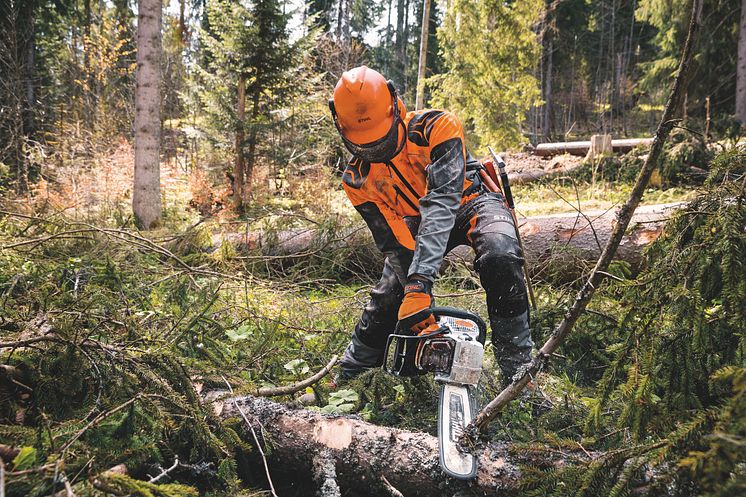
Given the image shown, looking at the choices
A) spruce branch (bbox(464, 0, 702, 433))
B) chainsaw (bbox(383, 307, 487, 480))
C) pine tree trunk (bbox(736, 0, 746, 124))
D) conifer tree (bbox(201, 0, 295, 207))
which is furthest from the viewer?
pine tree trunk (bbox(736, 0, 746, 124))

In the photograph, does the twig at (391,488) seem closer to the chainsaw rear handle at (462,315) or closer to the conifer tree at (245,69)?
the chainsaw rear handle at (462,315)

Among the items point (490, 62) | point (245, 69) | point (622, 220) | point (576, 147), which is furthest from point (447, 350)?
point (576, 147)

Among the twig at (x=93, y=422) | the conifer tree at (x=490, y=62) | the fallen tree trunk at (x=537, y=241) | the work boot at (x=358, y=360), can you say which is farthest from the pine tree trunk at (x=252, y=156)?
the twig at (x=93, y=422)

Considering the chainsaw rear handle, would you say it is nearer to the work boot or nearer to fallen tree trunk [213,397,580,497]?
fallen tree trunk [213,397,580,497]

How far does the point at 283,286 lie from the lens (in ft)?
14.8

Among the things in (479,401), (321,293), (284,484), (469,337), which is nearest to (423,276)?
(469,337)

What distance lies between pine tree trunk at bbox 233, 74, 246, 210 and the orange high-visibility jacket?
6.86 m

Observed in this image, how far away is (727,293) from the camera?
1.23 meters

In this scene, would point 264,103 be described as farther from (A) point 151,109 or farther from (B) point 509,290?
(B) point 509,290

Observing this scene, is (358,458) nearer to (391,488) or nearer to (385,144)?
(391,488)

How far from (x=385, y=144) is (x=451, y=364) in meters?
1.19

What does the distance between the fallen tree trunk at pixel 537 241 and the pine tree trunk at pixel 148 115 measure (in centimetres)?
197

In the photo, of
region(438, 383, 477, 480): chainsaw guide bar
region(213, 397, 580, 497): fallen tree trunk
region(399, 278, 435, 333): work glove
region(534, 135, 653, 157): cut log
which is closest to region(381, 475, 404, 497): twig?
region(213, 397, 580, 497): fallen tree trunk

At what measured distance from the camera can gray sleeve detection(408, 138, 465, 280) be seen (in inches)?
92.4
